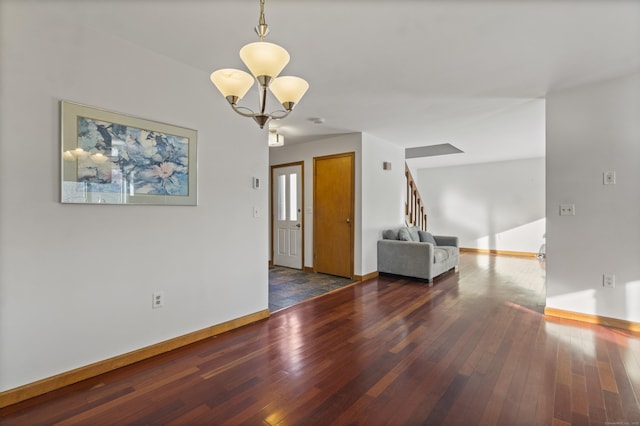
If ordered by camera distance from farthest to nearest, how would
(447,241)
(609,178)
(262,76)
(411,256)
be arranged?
(447,241), (411,256), (609,178), (262,76)

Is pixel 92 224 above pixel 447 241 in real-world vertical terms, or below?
above

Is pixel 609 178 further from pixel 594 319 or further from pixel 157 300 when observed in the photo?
pixel 157 300

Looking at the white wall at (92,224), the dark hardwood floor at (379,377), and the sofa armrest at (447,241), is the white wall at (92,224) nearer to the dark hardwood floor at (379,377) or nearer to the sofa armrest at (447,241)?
the dark hardwood floor at (379,377)

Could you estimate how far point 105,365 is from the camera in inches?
82.4

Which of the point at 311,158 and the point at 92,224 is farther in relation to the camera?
the point at 311,158

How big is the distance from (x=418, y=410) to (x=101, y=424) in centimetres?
170

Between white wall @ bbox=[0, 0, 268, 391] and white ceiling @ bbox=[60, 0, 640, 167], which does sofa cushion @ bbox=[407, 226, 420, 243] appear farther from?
white wall @ bbox=[0, 0, 268, 391]

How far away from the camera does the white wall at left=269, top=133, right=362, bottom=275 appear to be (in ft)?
15.7

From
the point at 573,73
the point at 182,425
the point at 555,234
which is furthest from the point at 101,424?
A: the point at 573,73

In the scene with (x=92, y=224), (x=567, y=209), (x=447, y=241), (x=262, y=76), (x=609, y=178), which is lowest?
(x=447, y=241)

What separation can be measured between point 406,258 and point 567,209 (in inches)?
86.0

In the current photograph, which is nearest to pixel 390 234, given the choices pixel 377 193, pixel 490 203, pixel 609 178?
pixel 377 193

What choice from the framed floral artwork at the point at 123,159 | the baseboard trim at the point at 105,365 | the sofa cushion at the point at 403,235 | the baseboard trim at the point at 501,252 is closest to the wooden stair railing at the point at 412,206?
the sofa cushion at the point at 403,235

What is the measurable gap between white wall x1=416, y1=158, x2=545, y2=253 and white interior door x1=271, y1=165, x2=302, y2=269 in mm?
4942
